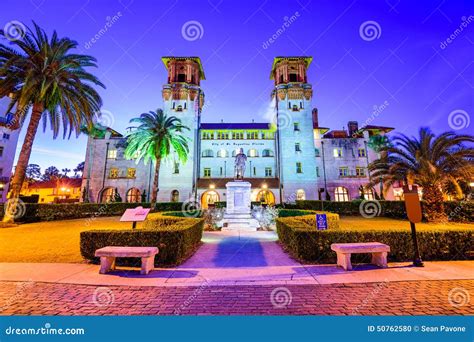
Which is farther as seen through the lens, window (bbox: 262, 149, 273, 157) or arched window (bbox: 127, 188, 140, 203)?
window (bbox: 262, 149, 273, 157)

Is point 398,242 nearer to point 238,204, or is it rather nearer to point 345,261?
point 345,261

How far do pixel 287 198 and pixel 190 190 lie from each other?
16515 mm

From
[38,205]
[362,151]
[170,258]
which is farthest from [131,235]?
[362,151]

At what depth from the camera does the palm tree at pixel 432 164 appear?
54.9 feet

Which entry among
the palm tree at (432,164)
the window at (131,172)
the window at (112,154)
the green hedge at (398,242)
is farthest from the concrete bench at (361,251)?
the window at (112,154)

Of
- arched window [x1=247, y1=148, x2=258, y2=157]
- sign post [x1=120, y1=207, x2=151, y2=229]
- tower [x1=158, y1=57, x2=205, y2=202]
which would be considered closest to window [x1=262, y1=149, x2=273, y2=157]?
arched window [x1=247, y1=148, x2=258, y2=157]

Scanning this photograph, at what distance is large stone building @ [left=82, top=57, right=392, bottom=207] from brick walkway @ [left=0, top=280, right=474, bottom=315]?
30.9 m

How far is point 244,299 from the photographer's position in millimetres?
4656

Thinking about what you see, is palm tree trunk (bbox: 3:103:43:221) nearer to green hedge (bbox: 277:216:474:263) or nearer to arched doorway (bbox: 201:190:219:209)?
green hedge (bbox: 277:216:474:263)

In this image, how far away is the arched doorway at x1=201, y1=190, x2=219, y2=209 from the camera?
37.8 m

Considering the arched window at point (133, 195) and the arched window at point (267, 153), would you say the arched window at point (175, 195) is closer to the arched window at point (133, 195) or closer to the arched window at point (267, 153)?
the arched window at point (133, 195)

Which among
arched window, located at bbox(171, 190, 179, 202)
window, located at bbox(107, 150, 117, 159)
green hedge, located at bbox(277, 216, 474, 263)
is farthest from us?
window, located at bbox(107, 150, 117, 159)

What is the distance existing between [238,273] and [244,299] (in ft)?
5.74

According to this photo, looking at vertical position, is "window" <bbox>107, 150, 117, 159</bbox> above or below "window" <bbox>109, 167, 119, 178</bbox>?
above
